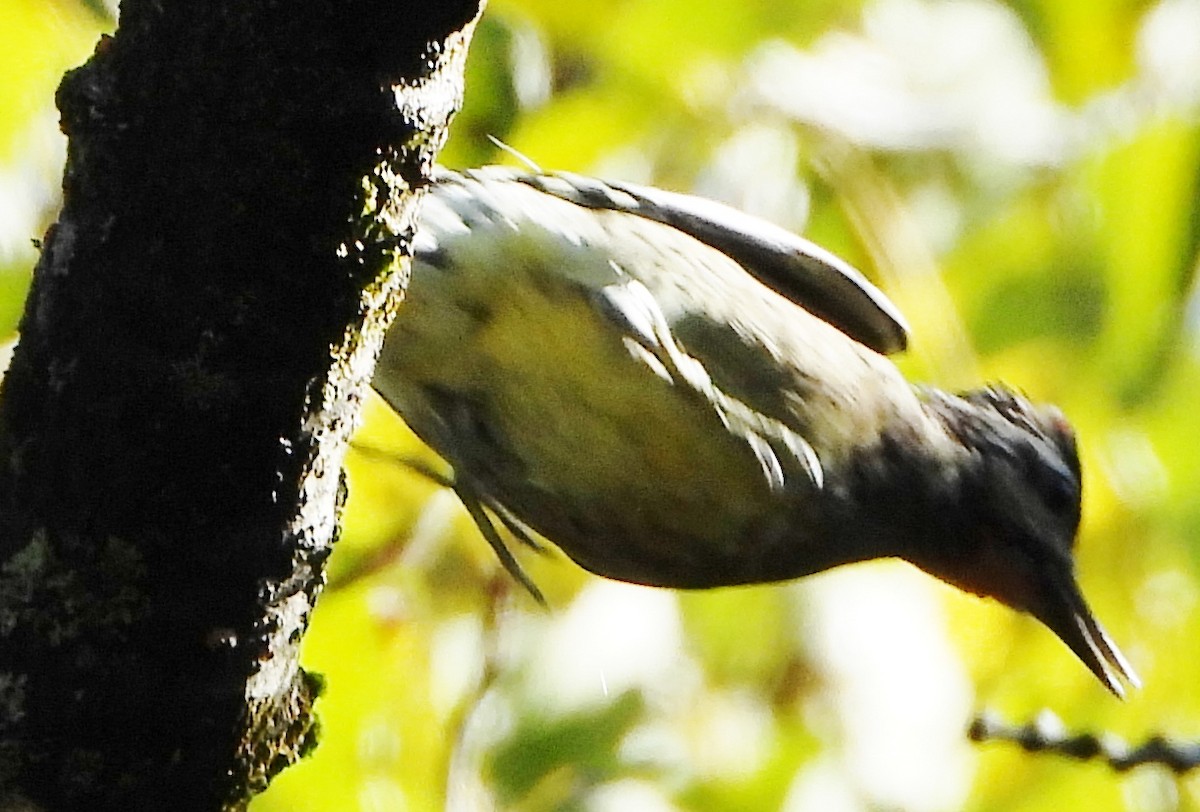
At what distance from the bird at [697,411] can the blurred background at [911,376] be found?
107 mm

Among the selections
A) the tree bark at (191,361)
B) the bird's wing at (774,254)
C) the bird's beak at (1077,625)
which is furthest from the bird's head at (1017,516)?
the tree bark at (191,361)

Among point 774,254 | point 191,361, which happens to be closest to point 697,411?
point 774,254

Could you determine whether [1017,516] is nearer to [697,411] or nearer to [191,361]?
[697,411]

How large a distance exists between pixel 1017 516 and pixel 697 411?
2.38 ft

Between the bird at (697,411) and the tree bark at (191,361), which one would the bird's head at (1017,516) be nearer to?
the bird at (697,411)

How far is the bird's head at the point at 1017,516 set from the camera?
259 cm

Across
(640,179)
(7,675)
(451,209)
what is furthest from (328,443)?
(640,179)

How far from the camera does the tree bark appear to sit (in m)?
0.94

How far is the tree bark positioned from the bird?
0.93 meters

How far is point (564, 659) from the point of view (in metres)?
2.53

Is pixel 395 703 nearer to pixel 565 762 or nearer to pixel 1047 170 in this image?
pixel 565 762

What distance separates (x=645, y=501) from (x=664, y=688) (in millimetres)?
663

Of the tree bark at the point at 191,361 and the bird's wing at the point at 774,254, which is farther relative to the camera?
the bird's wing at the point at 774,254

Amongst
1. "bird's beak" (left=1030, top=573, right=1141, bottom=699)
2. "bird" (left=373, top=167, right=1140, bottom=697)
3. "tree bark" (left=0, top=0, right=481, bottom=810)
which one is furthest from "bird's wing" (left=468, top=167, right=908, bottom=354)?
"tree bark" (left=0, top=0, right=481, bottom=810)
